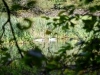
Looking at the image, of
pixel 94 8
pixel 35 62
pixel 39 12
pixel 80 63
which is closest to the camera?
pixel 35 62

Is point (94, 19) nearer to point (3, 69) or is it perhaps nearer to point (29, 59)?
point (29, 59)

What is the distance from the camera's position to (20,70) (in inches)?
142

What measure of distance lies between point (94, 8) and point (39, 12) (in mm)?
11581

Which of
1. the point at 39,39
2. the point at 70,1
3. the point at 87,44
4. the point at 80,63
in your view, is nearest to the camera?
the point at 80,63

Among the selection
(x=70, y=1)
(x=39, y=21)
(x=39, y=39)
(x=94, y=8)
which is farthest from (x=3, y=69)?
(x=70, y=1)

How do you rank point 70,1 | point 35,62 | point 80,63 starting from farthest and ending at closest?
point 70,1, point 80,63, point 35,62

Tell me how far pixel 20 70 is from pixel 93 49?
249cm

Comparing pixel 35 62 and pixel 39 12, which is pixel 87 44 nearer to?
pixel 35 62

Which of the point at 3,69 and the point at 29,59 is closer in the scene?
the point at 29,59

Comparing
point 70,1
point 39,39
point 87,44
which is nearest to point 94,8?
point 87,44

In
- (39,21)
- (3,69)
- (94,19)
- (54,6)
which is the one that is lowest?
(54,6)

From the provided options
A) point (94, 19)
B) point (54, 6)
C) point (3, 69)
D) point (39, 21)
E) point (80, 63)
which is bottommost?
point (54, 6)

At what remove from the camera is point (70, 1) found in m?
13.8

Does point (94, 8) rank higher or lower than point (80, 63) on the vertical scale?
higher
